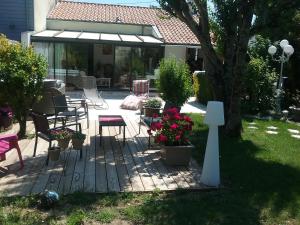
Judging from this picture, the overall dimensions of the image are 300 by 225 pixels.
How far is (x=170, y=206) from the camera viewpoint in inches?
202

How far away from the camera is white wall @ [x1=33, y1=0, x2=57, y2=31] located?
58.5 ft

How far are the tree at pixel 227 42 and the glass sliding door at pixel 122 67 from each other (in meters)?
9.58

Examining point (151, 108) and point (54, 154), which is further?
point (151, 108)

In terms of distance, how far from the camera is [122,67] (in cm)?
1898

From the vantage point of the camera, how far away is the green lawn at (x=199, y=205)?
4.71 metres

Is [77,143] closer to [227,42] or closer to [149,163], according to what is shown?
[149,163]

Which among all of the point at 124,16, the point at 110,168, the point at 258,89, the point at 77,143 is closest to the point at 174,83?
the point at 258,89

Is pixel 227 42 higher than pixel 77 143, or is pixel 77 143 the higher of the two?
pixel 227 42

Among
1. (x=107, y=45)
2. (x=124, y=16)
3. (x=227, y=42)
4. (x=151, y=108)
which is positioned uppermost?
(x=124, y=16)

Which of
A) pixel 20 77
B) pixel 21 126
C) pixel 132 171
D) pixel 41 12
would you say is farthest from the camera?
pixel 41 12

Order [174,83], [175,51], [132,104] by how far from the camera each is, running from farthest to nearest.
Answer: [175,51]
[132,104]
[174,83]

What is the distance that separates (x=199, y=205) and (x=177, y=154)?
1699mm

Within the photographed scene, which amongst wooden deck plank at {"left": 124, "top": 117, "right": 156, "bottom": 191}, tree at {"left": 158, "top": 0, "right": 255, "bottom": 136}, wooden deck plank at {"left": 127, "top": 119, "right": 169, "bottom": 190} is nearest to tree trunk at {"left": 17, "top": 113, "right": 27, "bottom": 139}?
wooden deck plank at {"left": 124, "top": 117, "right": 156, "bottom": 191}

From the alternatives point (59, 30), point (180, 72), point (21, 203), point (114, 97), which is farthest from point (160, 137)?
point (59, 30)
